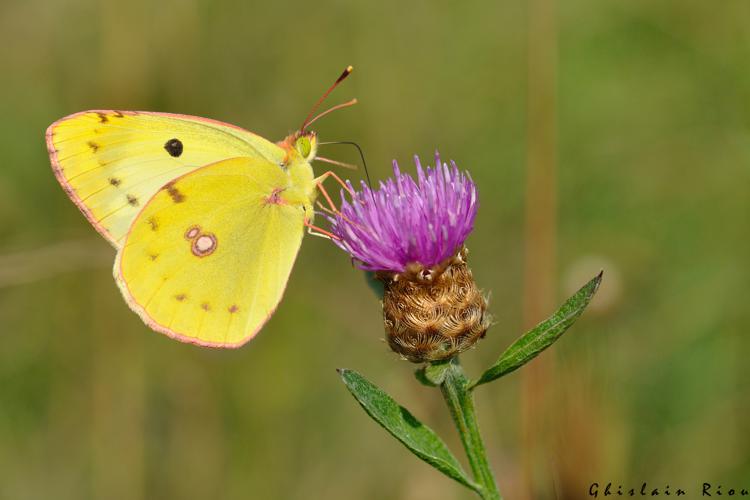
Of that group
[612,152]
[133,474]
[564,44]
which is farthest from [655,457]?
[564,44]

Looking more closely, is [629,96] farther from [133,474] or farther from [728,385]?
[133,474]

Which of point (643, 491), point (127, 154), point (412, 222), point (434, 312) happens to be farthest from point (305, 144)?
point (643, 491)

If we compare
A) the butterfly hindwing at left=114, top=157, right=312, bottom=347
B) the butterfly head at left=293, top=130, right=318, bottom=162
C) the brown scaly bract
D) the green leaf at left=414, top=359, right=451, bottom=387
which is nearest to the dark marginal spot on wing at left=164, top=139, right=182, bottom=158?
the butterfly hindwing at left=114, top=157, right=312, bottom=347

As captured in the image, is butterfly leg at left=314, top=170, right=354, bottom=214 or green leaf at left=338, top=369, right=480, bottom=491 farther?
butterfly leg at left=314, top=170, right=354, bottom=214

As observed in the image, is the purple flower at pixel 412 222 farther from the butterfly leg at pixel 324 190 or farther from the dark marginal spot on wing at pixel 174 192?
the dark marginal spot on wing at pixel 174 192

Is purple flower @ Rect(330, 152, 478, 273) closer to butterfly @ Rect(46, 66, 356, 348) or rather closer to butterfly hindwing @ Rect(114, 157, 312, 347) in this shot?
butterfly @ Rect(46, 66, 356, 348)

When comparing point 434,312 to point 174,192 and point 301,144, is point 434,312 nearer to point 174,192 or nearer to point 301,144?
point 301,144
